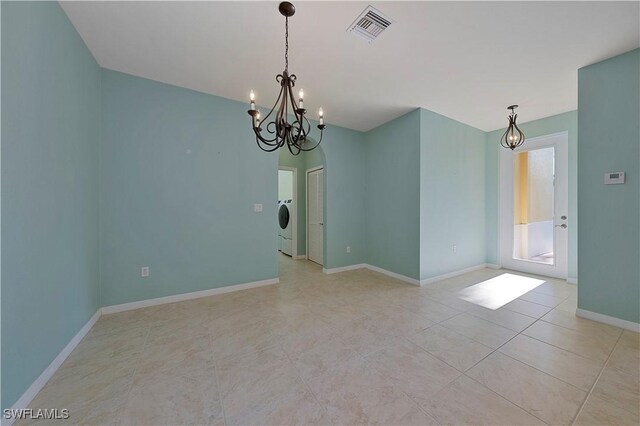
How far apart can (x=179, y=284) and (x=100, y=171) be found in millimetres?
1538

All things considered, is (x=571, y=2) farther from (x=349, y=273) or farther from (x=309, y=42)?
(x=349, y=273)

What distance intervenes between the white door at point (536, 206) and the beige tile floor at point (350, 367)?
1464 mm

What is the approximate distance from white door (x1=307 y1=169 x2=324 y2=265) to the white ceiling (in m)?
2.02

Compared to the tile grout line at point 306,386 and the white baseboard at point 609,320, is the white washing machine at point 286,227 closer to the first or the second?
the tile grout line at point 306,386

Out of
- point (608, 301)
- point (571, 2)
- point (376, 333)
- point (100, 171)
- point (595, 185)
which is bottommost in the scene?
point (376, 333)

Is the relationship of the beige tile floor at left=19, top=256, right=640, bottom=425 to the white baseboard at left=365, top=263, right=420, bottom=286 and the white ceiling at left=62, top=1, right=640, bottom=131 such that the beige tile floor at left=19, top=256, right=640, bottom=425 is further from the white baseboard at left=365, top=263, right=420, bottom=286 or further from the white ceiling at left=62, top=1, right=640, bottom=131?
the white ceiling at left=62, top=1, right=640, bottom=131

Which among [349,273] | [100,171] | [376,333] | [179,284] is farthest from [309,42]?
[349,273]

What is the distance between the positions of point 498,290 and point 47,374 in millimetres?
4678

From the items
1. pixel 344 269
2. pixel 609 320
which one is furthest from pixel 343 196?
pixel 609 320

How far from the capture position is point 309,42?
2.03m

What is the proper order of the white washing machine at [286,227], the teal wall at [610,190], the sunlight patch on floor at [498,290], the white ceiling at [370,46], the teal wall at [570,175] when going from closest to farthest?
the white ceiling at [370,46] → the teal wall at [610,190] → the sunlight patch on floor at [498,290] → the teal wall at [570,175] → the white washing machine at [286,227]

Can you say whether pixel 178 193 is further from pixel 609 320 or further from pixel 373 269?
pixel 609 320

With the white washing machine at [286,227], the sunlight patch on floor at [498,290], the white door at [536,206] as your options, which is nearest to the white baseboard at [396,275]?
the sunlight patch on floor at [498,290]

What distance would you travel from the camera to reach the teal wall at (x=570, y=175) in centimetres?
345
